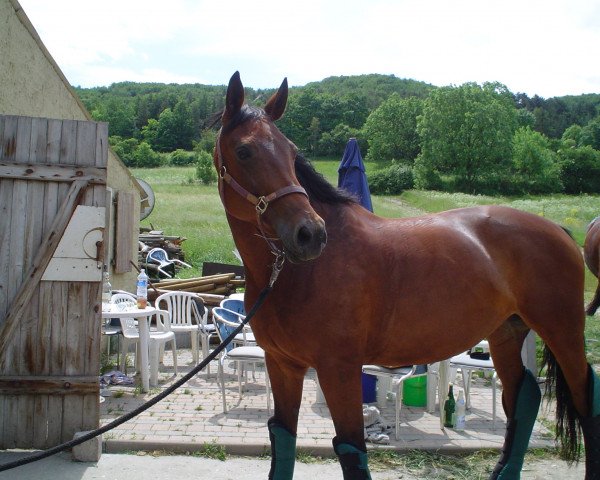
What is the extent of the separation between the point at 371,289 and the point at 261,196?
0.68 meters

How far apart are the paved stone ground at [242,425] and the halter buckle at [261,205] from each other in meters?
2.65

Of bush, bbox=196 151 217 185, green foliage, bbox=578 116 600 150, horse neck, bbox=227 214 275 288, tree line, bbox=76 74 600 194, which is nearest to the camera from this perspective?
horse neck, bbox=227 214 275 288

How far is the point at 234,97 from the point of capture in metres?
2.38

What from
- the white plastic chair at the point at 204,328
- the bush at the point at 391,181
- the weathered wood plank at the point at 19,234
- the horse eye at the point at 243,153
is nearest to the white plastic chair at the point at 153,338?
the white plastic chair at the point at 204,328

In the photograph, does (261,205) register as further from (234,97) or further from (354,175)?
Result: (354,175)

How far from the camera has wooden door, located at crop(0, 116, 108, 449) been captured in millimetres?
3953

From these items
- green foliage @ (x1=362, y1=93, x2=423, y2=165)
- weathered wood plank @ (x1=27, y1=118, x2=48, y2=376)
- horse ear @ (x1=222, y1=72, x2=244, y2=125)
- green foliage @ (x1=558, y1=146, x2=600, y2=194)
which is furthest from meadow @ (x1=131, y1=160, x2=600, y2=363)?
green foliage @ (x1=362, y1=93, x2=423, y2=165)

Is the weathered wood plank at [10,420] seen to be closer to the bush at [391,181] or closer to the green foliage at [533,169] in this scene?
the bush at [391,181]

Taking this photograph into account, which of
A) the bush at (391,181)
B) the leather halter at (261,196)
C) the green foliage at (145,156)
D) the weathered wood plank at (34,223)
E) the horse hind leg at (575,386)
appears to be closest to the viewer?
the leather halter at (261,196)

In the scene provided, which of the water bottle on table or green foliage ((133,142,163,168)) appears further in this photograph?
green foliage ((133,142,163,168))

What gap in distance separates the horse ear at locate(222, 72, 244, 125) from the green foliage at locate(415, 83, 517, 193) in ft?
172

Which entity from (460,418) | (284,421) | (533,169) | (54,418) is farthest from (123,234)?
(533,169)

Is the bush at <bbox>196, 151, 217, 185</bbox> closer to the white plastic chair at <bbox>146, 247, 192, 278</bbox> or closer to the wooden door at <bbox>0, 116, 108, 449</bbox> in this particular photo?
the white plastic chair at <bbox>146, 247, 192, 278</bbox>

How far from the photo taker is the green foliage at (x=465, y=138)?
182 feet
